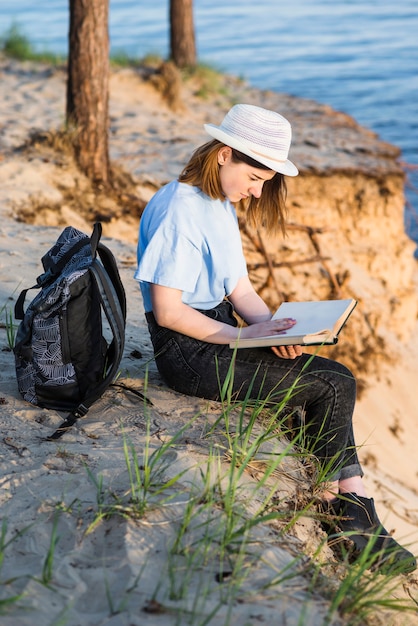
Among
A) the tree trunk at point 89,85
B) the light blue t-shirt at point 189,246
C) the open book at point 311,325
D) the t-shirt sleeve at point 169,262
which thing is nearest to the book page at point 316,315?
the open book at point 311,325

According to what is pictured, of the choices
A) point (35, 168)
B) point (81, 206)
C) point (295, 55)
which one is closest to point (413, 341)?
point (81, 206)

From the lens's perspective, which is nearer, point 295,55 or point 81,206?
point 81,206

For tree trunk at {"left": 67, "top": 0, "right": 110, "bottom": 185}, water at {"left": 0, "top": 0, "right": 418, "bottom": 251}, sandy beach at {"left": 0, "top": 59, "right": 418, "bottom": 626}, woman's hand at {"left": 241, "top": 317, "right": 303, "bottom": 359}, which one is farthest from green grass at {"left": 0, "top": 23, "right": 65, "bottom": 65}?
woman's hand at {"left": 241, "top": 317, "right": 303, "bottom": 359}

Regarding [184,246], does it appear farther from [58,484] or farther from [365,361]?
[365,361]

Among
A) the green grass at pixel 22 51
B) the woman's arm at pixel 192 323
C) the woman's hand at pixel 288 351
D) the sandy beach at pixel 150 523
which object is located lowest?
the sandy beach at pixel 150 523

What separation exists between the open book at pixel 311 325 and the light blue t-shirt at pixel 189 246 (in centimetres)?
29

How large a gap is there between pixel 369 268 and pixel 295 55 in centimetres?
1176

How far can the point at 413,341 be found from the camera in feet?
24.1

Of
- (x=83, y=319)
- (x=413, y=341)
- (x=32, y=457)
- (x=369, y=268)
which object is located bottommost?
(x=413, y=341)

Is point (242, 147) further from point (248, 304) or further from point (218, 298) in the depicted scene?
point (248, 304)

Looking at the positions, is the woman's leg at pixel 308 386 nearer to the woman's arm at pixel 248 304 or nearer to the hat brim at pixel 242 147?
the woman's arm at pixel 248 304

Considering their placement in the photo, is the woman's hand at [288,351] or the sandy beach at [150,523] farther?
the woman's hand at [288,351]

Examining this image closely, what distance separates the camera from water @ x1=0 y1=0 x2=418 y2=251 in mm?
14344

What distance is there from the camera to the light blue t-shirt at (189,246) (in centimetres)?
317
